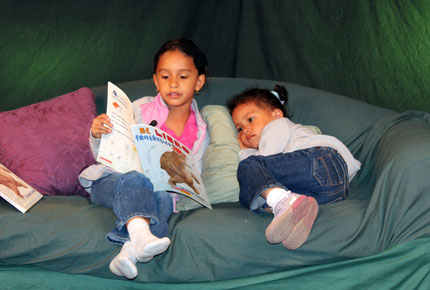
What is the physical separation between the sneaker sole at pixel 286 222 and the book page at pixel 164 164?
307 millimetres

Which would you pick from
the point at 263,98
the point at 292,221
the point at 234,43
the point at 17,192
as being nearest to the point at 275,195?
the point at 292,221

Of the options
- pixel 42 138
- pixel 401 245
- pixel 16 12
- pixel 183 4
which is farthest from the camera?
pixel 183 4

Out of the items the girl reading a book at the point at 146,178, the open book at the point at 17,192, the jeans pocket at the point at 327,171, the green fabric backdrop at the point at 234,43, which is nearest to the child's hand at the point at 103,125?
the girl reading a book at the point at 146,178

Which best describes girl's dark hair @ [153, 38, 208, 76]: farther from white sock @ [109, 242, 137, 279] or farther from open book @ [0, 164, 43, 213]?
white sock @ [109, 242, 137, 279]

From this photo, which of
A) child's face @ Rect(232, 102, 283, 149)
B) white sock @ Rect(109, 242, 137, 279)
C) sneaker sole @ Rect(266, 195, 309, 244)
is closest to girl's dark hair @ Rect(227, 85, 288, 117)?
child's face @ Rect(232, 102, 283, 149)

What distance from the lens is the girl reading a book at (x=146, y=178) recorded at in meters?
1.25

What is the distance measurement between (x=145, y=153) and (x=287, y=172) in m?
0.42

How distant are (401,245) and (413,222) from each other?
74 mm

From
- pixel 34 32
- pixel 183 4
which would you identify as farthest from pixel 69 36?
pixel 183 4

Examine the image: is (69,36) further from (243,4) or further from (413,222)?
(413,222)

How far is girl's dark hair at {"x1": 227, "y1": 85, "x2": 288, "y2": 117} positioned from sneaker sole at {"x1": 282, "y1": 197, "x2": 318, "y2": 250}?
25.0 inches

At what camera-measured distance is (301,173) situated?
1.45m

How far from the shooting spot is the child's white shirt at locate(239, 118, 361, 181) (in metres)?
1.58

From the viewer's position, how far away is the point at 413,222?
1303 mm
